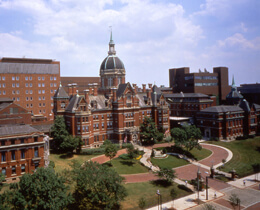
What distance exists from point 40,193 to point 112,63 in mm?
60707

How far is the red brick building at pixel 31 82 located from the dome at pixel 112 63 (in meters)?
41.0

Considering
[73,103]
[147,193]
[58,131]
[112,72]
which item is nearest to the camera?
[147,193]

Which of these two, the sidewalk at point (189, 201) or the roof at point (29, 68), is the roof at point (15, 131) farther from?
the roof at point (29, 68)

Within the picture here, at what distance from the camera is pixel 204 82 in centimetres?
12769

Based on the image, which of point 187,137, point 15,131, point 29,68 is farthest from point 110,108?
point 29,68

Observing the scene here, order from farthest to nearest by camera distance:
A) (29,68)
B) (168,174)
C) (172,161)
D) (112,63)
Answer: (29,68), (112,63), (172,161), (168,174)

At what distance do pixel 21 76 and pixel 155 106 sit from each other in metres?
66.5

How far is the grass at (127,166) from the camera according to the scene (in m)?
58.9

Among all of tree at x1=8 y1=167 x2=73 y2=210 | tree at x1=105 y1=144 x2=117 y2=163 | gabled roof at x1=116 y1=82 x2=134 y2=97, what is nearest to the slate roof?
gabled roof at x1=116 y1=82 x2=134 y2=97

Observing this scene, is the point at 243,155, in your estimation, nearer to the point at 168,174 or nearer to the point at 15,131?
the point at 168,174

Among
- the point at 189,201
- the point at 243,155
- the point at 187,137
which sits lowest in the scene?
the point at 189,201

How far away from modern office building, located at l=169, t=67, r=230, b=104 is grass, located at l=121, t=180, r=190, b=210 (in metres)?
81.0

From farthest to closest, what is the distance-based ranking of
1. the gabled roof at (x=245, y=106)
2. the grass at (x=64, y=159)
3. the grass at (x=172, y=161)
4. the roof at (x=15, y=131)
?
1. the gabled roof at (x=245, y=106)
2. the grass at (x=172, y=161)
3. the grass at (x=64, y=159)
4. the roof at (x=15, y=131)

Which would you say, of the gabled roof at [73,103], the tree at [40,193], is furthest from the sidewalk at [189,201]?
the gabled roof at [73,103]
